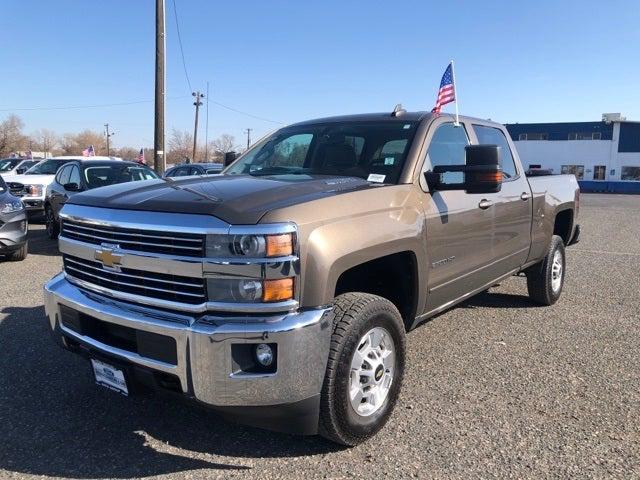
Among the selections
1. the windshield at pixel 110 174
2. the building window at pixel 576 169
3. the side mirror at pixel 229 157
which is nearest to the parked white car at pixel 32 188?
the windshield at pixel 110 174

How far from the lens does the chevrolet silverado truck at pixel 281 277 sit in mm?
2514

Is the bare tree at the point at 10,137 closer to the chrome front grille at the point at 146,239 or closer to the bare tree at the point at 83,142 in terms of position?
the bare tree at the point at 83,142

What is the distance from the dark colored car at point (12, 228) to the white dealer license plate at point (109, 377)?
6.12m

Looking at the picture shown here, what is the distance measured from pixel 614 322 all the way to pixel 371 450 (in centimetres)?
369

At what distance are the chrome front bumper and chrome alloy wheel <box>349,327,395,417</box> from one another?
13.4 inches

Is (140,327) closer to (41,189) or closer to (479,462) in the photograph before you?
(479,462)

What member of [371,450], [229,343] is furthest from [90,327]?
[371,450]

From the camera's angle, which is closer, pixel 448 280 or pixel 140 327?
pixel 140 327

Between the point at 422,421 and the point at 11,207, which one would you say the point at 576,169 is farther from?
the point at 422,421

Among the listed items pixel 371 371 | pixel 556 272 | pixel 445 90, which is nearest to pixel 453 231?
pixel 371 371

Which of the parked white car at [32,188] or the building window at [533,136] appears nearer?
the parked white car at [32,188]

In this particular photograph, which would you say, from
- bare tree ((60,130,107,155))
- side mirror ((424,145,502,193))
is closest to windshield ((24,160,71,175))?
side mirror ((424,145,502,193))

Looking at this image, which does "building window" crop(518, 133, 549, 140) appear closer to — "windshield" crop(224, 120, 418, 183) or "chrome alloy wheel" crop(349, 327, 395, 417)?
"windshield" crop(224, 120, 418, 183)

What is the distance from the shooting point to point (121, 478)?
2.72 meters
